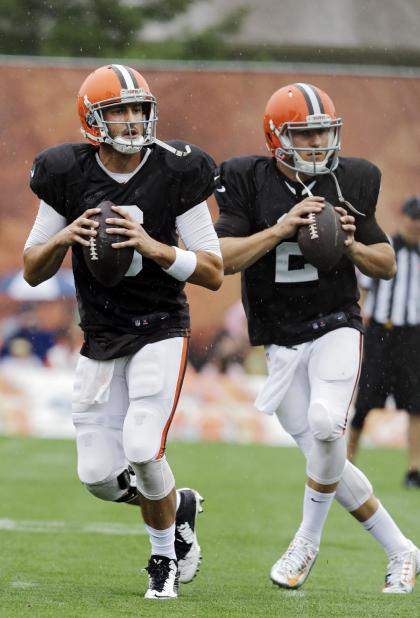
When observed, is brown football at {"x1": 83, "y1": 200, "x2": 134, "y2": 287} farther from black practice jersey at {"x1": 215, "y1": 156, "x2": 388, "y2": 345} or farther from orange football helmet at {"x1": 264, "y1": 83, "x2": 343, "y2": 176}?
orange football helmet at {"x1": 264, "y1": 83, "x2": 343, "y2": 176}

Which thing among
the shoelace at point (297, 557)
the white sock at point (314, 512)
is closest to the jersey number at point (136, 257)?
the white sock at point (314, 512)


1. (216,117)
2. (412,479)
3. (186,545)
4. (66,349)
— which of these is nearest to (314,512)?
(186,545)

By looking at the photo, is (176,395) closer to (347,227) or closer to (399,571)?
(347,227)

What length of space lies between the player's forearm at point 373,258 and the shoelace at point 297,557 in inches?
39.1

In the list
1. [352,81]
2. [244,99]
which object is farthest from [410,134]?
[244,99]

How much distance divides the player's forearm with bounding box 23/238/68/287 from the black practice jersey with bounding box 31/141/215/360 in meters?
0.10

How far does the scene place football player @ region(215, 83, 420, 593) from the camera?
189 inches

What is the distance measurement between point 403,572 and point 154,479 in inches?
40.7

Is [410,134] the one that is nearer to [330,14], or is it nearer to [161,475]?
[330,14]

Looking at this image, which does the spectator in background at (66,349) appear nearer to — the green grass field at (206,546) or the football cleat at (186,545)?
the green grass field at (206,546)

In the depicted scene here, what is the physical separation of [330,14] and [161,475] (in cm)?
1106

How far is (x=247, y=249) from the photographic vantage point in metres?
4.80

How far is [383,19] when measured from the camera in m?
14.7

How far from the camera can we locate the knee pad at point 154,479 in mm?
4379
